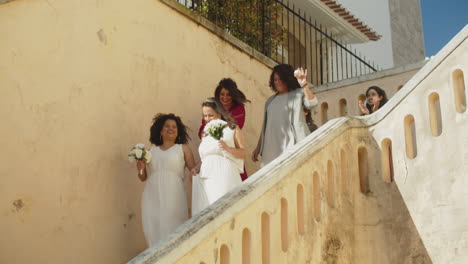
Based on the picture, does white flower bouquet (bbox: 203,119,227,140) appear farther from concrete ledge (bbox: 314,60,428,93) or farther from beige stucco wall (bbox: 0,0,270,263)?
concrete ledge (bbox: 314,60,428,93)

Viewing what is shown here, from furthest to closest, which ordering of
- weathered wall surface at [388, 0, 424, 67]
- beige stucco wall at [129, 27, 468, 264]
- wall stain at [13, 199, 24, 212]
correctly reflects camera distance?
weathered wall surface at [388, 0, 424, 67] → wall stain at [13, 199, 24, 212] → beige stucco wall at [129, 27, 468, 264]

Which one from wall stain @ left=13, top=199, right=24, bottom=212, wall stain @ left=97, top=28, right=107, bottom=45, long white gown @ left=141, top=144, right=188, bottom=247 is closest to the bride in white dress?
long white gown @ left=141, top=144, right=188, bottom=247

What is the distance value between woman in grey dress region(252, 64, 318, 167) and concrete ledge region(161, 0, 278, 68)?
1.87m

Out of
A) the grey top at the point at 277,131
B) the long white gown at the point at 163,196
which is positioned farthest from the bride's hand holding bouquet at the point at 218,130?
the grey top at the point at 277,131

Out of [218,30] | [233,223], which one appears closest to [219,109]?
[233,223]

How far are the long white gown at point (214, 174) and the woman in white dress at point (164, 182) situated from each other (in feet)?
0.91

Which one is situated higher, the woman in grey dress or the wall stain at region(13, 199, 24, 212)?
the woman in grey dress

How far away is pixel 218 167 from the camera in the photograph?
6.04 metres

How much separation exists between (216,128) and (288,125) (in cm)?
104

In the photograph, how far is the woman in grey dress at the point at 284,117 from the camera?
672 cm

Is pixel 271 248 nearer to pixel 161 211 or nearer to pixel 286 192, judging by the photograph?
pixel 286 192

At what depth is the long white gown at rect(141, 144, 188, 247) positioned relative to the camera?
20.5 ft

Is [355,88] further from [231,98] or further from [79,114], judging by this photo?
[79,114]

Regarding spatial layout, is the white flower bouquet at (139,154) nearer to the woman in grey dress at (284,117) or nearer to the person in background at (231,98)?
the person in background at (231,98)
